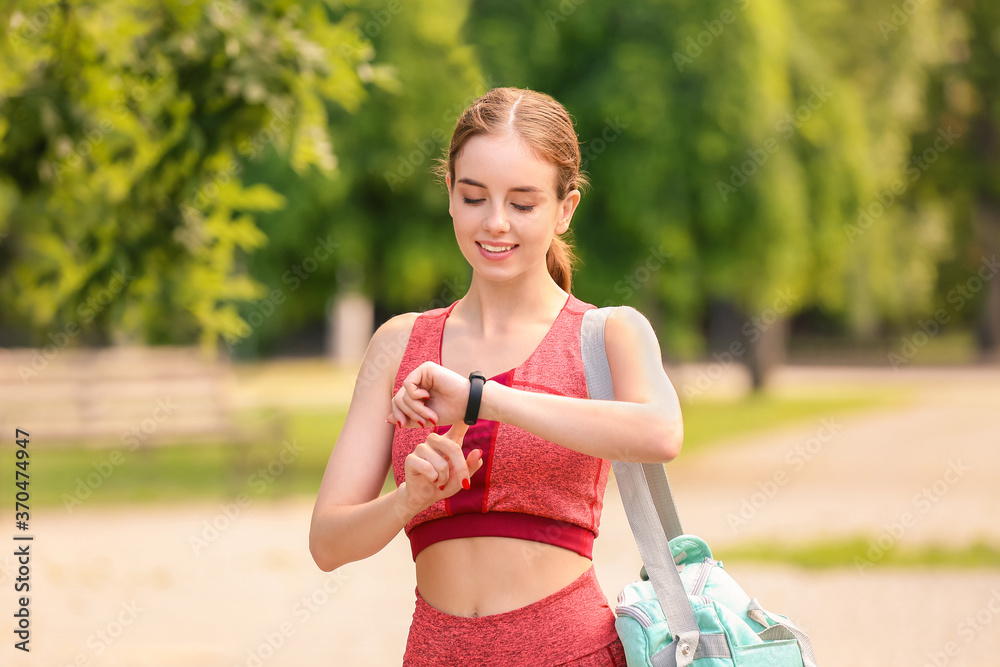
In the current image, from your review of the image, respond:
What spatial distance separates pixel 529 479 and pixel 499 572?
0.54ft

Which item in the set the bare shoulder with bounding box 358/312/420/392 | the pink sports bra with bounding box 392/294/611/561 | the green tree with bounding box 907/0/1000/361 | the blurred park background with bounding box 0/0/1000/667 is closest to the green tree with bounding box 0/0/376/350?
the blurred park background with bounding box 0/0/1000/667

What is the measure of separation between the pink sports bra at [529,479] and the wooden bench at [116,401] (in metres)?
11.1

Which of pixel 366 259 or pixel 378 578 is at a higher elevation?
pixel 366 259

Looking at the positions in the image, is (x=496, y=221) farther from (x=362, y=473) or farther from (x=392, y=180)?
(x=392, y=180)

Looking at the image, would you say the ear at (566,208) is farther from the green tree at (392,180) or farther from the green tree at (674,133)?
the green tree at (674,133)

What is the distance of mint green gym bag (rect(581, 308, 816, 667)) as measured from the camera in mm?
1831

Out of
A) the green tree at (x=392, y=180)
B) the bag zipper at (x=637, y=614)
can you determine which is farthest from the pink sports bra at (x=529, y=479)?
the green tree at (x=392, y=180)

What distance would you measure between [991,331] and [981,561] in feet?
89.6

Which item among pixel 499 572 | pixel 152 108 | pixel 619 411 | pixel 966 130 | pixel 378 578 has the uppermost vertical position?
pixel 966 130

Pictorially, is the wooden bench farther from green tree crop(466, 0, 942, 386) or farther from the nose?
the nose

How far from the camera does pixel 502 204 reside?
6.11ft

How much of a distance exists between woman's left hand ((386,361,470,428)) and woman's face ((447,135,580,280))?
288mm

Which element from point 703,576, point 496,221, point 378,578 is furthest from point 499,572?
point 378,578

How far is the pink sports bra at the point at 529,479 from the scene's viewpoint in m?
1.85
